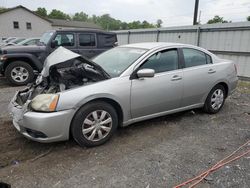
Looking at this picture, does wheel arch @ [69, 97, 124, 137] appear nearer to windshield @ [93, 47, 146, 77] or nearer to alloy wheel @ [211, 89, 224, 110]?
windshield @ [93, 47, 146, 77]

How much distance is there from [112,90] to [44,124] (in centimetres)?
104

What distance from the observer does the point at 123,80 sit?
3.27 m

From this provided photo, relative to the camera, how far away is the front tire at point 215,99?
4445 mm

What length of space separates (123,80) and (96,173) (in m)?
1.39

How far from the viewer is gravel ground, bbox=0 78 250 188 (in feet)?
8.17

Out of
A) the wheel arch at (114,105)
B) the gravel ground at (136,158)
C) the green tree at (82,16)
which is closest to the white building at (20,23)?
the gravel ground at (136,158)

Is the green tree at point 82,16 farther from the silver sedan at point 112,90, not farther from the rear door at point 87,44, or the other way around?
the silver sedan at point 112,90

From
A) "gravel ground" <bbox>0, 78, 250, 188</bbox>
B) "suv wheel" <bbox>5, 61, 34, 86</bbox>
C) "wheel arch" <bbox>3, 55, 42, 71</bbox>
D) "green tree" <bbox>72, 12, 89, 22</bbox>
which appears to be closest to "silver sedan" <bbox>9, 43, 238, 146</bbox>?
"gravel ground" <bbox>0, 78, 250, 188</bbox>

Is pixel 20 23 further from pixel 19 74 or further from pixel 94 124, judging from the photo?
pixel 94 124

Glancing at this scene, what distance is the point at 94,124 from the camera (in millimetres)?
3080

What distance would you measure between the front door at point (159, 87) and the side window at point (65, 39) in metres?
4.53

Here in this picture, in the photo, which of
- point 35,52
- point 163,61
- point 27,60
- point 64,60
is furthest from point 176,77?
point 27,60

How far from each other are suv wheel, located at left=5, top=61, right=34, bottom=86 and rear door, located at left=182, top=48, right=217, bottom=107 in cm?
526

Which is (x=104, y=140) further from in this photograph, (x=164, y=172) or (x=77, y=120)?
(x=164, y=172)
